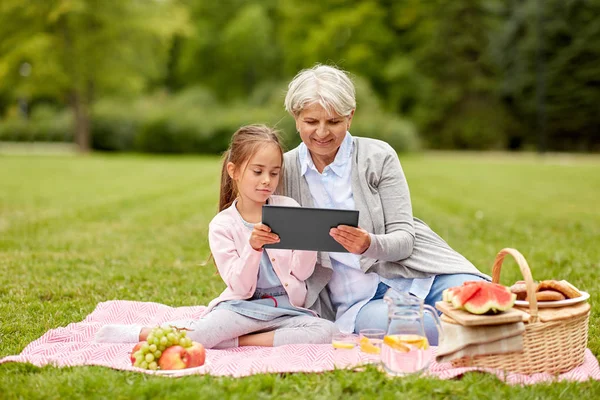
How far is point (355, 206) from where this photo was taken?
410 cm

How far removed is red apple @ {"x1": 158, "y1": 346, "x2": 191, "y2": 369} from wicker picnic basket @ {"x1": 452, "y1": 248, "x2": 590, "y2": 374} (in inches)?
53.2

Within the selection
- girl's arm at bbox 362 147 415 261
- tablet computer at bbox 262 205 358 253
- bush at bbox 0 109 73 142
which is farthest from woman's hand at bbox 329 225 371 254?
bush at bbox 0 109 73 142

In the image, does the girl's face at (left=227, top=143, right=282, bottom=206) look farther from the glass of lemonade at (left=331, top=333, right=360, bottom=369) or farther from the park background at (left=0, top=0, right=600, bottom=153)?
the park background at (left=0, top=0, right=600, bottom=153)

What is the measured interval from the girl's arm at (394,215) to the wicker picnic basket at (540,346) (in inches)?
25.3

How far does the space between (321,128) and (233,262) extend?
36.1 inches

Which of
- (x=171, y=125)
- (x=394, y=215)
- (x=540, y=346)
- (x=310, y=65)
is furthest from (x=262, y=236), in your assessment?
(x=310, y=65)

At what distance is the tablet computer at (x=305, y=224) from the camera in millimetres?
3551

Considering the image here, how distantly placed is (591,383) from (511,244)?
16.4 ft

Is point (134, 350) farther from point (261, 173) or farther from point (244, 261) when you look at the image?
point (261, 173)

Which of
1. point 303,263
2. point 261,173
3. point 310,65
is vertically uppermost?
point 310,65

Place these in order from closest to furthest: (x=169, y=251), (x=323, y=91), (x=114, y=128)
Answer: (x=323, y=91)
(x=169, y=251)
(x=114, y=128)

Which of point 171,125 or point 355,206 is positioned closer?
point 355,206

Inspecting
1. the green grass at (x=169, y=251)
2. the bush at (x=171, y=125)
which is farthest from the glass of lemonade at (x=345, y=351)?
the bush at (x=171, y=125)

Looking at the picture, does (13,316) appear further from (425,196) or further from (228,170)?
(425,196)
